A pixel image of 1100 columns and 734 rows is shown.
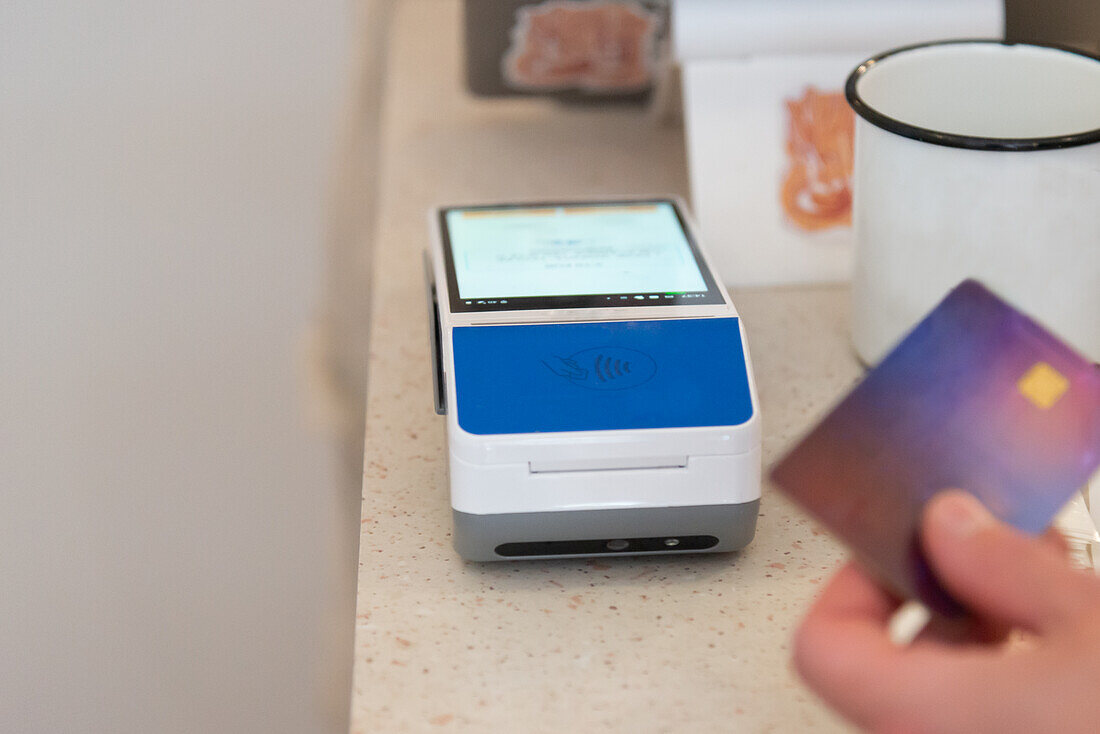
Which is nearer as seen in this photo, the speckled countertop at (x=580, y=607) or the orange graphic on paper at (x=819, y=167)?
the speckled countertop at (x=580, y=607)

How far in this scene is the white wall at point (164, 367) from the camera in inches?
44.7

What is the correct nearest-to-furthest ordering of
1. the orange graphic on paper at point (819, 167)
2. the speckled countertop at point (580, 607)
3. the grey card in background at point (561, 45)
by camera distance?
the speckled countertop at point (580, 607) → the orange graphic on paper at point (819, 167) → the grey card in background at point (561, 45)

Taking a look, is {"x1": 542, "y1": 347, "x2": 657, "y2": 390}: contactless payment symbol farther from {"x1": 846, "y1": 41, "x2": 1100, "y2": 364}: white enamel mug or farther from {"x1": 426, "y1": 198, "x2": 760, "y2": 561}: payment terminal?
{"x1": 846, "y1": 41, "x2": 1100, "y2": 364}: white enamel mug

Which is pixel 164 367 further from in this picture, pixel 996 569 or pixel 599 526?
pixel 996 569

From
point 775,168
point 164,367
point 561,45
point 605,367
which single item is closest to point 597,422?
point 605,367

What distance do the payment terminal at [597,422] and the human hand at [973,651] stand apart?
0.11 m

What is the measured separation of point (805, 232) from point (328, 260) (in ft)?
2.50

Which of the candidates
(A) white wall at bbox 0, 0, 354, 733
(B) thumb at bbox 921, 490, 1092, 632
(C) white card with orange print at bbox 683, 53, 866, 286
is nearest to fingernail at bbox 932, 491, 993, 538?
(B) thumb at bbox 921, 490, 1092, 632

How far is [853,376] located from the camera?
0.57 m

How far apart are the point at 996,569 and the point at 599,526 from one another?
0.17 meters

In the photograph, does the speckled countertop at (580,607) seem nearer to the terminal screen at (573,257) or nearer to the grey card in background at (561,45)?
the terminal screen at (573,257)

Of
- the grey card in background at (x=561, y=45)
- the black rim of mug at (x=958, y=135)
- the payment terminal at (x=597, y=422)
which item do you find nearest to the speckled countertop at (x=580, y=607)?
the payment terminal at (x=597, y=422)

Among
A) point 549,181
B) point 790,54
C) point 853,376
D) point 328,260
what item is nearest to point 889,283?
point 853,376

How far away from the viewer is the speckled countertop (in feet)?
1.27
